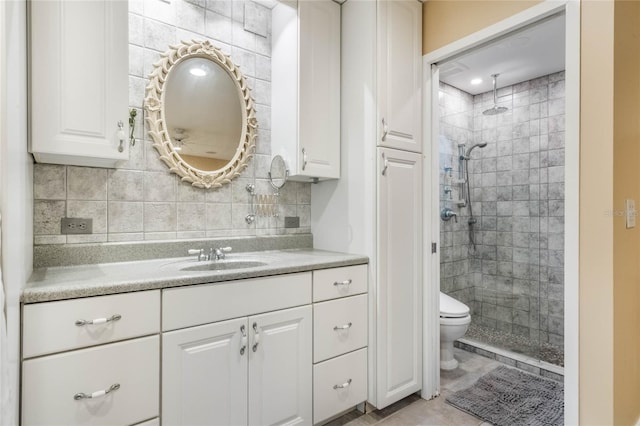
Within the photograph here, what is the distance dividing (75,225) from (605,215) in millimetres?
2355

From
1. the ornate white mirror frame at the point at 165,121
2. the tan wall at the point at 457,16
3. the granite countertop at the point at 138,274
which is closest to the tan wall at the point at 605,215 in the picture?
the tan wall at the point at 457,16

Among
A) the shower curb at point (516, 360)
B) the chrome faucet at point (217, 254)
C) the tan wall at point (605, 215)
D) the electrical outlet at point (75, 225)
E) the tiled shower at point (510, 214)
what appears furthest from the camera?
the tiled shower at point (510, 214)

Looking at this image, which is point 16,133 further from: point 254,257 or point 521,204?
point 521,204

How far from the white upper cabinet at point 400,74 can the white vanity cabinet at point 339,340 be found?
82cm

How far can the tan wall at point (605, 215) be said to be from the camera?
1.40 m

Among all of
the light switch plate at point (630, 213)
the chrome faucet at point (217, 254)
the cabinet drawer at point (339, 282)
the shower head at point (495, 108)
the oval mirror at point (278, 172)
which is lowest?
the cabinet drawer at point (339, 282)

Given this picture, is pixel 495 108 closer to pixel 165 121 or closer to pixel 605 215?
pixel 605 215

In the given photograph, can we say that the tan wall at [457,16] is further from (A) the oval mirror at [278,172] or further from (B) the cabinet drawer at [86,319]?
(B) the cabinet drawer at [86,319]

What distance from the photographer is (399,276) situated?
200 centimetres

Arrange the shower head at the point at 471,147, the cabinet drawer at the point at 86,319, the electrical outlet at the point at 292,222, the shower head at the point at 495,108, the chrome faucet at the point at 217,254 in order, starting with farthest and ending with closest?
1. the shower head at the point at 471,147
2. the shower head at the point at 495,108
3. the electrical outlet at the point at 292,222
4. the chrome faucet at the point at 217,254
5. the cabinet drawer at the point at 86,319

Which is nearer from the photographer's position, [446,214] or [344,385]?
[344,385]

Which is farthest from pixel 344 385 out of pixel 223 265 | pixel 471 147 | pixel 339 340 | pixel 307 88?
pixel 471 147

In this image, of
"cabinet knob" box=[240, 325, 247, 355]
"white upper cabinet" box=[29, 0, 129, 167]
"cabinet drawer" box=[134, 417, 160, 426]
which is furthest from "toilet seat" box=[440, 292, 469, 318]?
"white upper cabinet" box=[29, 0, 129, 167]

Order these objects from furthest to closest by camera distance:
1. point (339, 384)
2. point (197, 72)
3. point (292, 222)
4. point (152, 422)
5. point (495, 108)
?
point (495, 108) < point (292, 222) < point (197, 72) < point (339, 384) < point (152, 422)
